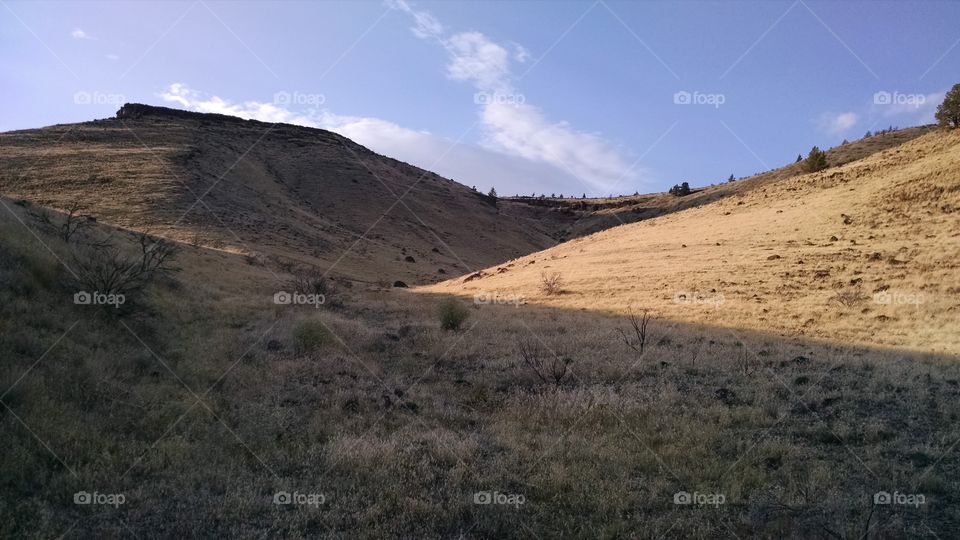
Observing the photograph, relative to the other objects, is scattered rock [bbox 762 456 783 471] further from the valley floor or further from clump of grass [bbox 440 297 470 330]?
clump of grass [bbox 440 297 470 330]

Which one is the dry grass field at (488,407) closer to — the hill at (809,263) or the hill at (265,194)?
the hill at (809,263)

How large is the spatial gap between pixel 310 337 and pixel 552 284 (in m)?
16.5

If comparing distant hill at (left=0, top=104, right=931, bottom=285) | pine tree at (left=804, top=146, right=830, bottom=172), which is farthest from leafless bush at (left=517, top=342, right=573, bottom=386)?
pine tree at (left=804, top=146, right=830, bottom=172)

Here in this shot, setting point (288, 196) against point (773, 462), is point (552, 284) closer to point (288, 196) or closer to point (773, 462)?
point (773, 462)

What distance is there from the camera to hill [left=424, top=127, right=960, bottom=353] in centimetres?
1673

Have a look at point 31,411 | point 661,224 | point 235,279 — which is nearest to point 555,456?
point 31,411

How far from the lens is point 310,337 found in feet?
43.0

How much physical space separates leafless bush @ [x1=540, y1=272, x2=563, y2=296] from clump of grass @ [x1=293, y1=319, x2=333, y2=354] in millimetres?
14930

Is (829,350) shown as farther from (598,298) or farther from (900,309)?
(598,298)

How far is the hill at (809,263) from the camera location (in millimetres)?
16734

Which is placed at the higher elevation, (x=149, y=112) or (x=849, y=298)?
(x=149, y=112)

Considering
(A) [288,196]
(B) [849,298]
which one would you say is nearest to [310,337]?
(B) [849,298]

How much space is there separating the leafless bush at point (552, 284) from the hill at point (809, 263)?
0.37 m

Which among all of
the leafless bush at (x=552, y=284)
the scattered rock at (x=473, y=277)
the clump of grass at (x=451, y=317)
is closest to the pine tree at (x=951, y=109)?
the leafless bush at (x=552, y=284)
